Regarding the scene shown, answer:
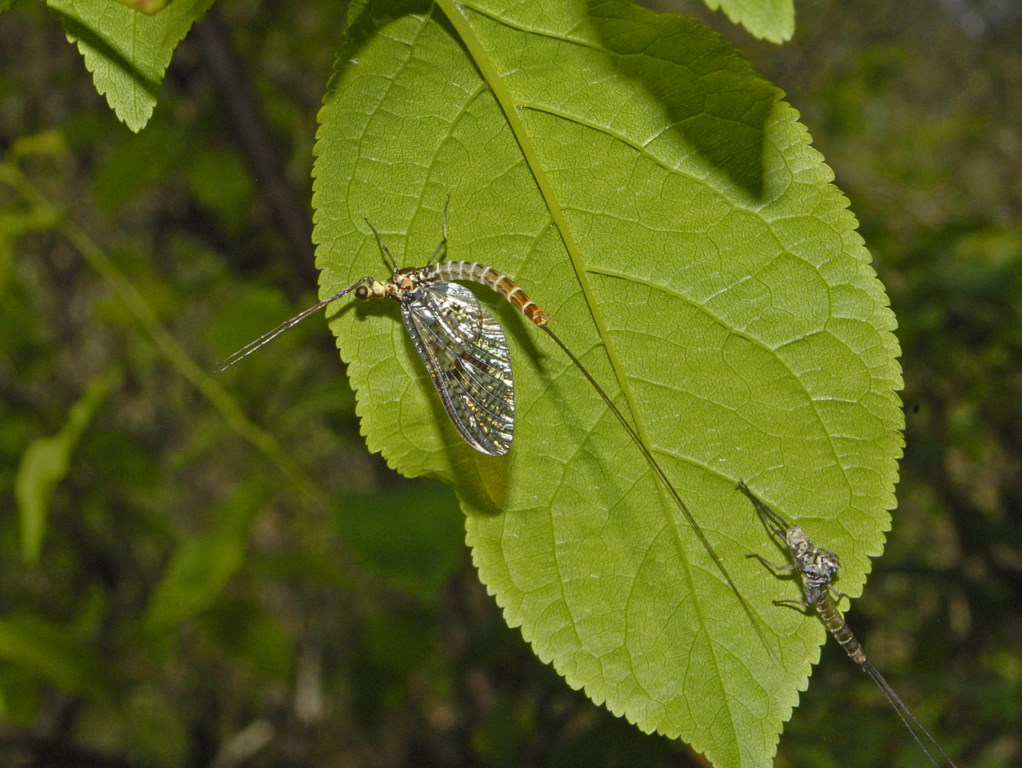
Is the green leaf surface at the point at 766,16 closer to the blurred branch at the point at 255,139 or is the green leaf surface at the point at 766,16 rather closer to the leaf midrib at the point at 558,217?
the leaf midrib at the point at 558,217

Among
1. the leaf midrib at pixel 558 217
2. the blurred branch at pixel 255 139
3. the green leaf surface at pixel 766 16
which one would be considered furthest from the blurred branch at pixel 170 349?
the green leaf surface at pixel 766 16

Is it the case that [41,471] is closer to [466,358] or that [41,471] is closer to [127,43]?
[466,358]

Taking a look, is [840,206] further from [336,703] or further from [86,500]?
[336,703]

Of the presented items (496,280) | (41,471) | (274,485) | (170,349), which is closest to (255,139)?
(170,349)

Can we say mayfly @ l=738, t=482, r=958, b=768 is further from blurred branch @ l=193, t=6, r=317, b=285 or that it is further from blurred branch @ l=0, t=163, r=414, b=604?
blurred branch @ l=0, t=163, r=414, b=604

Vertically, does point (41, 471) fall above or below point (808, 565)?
above
